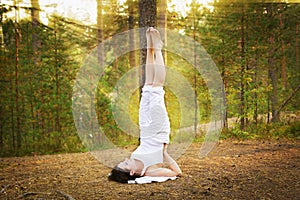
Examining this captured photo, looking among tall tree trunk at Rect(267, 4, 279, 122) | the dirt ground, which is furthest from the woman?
tall tree trunk at Rect(267, 4, 279, 122)

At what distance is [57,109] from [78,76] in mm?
2439

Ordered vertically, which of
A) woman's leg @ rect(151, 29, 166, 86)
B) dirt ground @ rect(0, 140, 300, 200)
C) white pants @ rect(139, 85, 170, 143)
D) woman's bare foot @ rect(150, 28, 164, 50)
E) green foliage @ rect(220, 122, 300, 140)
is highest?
woman's bare foot @ rect(150, 28, 164, 50)

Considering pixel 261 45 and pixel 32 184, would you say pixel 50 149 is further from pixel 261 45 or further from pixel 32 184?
pixel 261 45

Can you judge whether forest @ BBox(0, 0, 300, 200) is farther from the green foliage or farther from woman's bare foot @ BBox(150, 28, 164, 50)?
woman's bare foot @ BBox(150, 28, 164, 50)

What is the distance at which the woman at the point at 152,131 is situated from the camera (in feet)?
17.5

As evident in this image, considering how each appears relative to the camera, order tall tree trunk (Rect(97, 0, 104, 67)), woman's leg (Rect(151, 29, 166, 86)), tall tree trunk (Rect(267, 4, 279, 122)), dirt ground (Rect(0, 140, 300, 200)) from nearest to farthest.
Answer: dirt ground (Rect(0, 140, 300, 200)) → woman's leg (Rect(151, 29, 166, 86)) → tall tree trunk (Rect(267, 4, 279, 122)) → tall tree trunk (Rect(97, 0, 104, 67))

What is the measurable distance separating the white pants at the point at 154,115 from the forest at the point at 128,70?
172 inches

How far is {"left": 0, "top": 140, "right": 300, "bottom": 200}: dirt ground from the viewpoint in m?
4.55

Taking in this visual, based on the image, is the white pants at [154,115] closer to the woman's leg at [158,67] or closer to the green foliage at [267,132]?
the woman's leg at [158,67]

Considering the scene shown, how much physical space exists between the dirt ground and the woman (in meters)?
0.27

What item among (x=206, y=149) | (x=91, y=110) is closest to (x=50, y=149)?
(x=91, y=110)

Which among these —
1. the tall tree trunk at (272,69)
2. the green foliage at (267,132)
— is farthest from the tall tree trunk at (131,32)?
the green foliage at (267,132)

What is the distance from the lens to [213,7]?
1547 centimetres

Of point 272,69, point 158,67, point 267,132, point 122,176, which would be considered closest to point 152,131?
point 122,176
